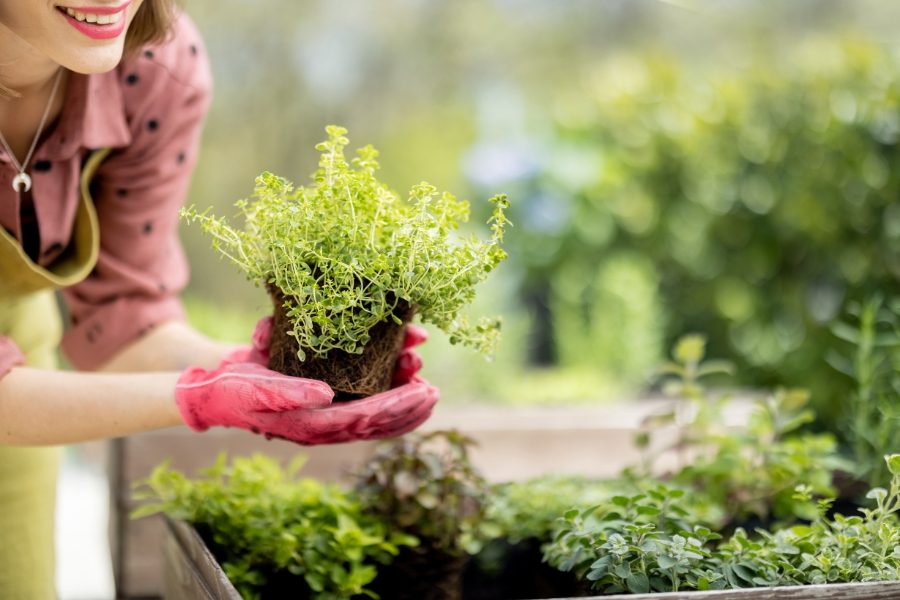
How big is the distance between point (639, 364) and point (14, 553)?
2064mm

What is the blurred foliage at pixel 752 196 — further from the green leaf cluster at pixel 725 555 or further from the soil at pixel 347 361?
the soil at pixel 347 361

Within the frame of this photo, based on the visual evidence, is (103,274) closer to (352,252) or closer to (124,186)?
(124,186)

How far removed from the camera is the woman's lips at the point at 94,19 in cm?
129

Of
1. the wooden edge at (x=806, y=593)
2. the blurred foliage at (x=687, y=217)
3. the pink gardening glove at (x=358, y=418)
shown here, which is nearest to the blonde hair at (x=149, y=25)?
the pink gardening glove at (x=358, y=418)

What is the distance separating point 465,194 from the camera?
429 cm

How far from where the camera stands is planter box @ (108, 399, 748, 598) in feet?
7.19

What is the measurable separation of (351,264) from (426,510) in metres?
0.49

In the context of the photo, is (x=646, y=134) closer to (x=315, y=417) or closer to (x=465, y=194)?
(x=465, y=194)

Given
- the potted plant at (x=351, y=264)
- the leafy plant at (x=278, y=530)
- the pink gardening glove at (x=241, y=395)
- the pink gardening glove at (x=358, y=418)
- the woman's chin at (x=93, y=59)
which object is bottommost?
the leafy plant at (x=278, y=530)

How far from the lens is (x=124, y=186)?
1681mm

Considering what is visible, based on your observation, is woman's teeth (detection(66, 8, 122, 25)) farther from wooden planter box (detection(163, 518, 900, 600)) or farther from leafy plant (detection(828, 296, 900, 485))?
leafy plant (detection(828, 296, 900, 485))

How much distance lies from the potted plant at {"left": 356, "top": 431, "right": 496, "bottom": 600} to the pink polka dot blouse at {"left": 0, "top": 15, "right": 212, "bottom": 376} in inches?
17.6

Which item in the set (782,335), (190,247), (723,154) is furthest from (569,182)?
(190,247)

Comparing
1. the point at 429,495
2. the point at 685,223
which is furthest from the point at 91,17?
the point at 685,223
